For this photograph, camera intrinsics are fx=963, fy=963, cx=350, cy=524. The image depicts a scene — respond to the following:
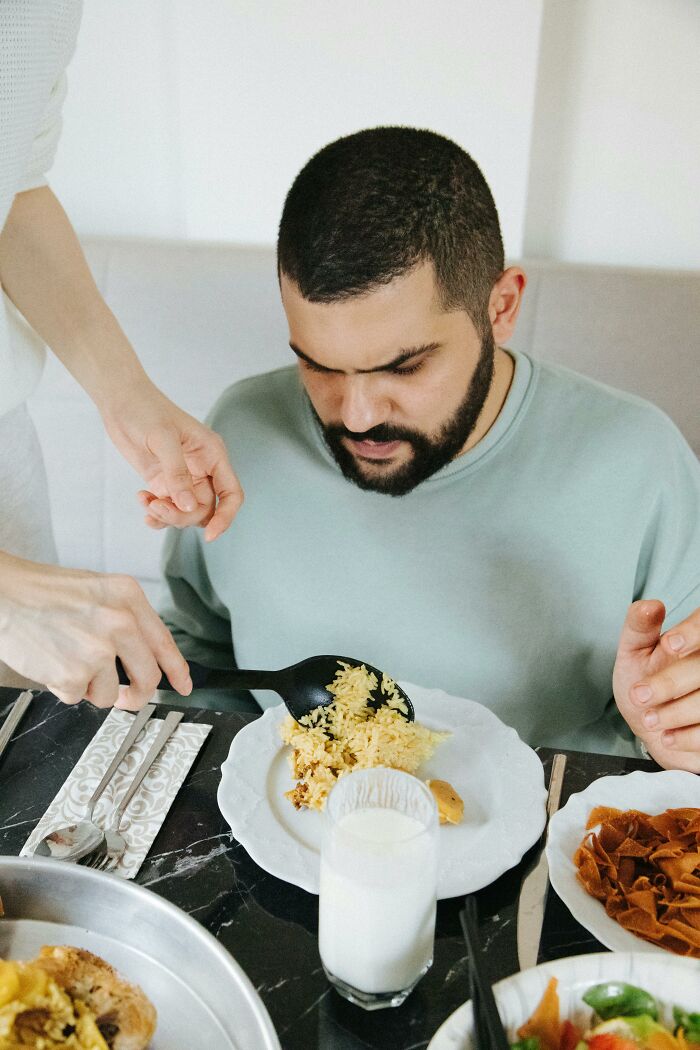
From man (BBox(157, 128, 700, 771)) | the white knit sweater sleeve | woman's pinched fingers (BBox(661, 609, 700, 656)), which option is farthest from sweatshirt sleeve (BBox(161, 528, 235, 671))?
woman's pinched fingers (BBox(661, 609, 700, 656))

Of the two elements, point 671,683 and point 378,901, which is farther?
point 671,683

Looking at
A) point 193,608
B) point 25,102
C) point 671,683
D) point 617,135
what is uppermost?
point 25,102

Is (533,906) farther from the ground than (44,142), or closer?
closer

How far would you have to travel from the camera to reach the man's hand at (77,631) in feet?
2.75

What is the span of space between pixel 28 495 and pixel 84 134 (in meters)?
1.16

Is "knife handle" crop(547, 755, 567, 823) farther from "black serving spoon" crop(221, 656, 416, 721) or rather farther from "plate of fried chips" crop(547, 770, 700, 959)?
"black serving spoon" crop(221, 656, 416, 721)

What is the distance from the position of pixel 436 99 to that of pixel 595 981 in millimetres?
1750

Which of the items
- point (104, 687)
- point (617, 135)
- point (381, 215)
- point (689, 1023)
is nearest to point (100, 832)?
point (104, 687)

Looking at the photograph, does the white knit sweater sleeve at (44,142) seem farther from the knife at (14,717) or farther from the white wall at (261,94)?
the white wall at (261,94)

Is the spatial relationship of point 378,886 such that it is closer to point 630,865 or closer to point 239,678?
point 630,865

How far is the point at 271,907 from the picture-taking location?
0.83 m

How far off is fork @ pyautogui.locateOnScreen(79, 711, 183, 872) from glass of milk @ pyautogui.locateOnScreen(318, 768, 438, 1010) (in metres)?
0.22

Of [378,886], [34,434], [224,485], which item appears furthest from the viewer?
[34,434]

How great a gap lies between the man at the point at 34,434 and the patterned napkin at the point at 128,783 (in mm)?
91
